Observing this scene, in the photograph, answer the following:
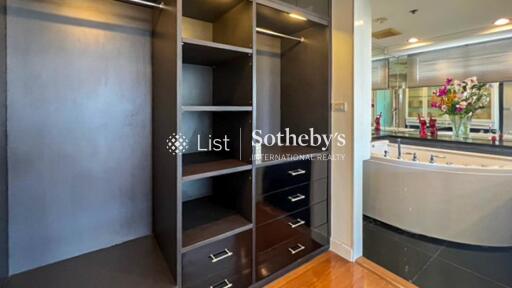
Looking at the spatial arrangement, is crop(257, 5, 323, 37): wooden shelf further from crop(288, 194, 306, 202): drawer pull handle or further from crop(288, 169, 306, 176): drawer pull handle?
crop(288, 194, 306, 202): drawer pull handle

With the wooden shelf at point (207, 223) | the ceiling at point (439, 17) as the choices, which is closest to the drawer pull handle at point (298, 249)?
the wooden shelf at point (207, 223)

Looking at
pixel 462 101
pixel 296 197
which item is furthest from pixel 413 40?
pixel 296 197

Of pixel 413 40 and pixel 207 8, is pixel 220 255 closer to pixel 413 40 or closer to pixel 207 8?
pixel 207 8

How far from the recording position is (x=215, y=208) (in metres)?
1.88

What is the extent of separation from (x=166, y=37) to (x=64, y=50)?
0.59 m

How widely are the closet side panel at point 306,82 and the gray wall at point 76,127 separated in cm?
120

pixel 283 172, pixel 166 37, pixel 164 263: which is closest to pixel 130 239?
pixel 164 263

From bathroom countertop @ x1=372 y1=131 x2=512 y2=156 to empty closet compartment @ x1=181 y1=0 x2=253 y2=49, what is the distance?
8.55 ft

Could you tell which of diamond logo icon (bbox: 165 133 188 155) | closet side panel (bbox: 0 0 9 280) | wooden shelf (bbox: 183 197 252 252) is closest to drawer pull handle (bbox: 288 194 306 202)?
wooden shelf (bbox: 183 197 252 252)

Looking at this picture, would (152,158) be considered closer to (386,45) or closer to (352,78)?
(352,78)

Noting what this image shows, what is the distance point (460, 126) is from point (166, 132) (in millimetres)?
3682

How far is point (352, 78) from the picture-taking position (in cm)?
200

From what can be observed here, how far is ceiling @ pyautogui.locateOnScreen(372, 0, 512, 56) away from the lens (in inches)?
104

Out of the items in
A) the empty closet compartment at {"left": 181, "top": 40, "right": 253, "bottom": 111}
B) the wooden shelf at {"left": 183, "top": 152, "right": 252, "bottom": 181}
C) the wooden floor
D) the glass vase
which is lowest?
the wooden floor
